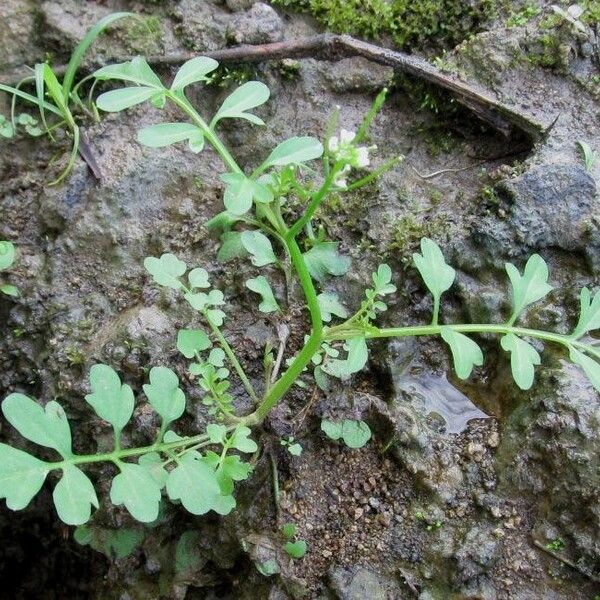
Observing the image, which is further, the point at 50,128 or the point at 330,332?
the point at 50,128

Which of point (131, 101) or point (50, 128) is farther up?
point (131, 101)

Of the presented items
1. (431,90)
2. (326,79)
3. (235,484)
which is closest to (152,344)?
(235,484)

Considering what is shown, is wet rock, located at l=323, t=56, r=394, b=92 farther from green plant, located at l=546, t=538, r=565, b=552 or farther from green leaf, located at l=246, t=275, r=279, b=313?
green plant, located at l=546, t=538, r=565, b=552

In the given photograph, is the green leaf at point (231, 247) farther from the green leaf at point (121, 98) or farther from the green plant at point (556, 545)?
the green plant at point (556, 545)

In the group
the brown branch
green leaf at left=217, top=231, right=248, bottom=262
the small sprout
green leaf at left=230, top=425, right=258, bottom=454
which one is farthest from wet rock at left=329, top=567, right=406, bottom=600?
the brown branch

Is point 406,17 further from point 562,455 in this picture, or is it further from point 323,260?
point 562,455

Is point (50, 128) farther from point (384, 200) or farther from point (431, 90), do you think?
point (431, 90)
